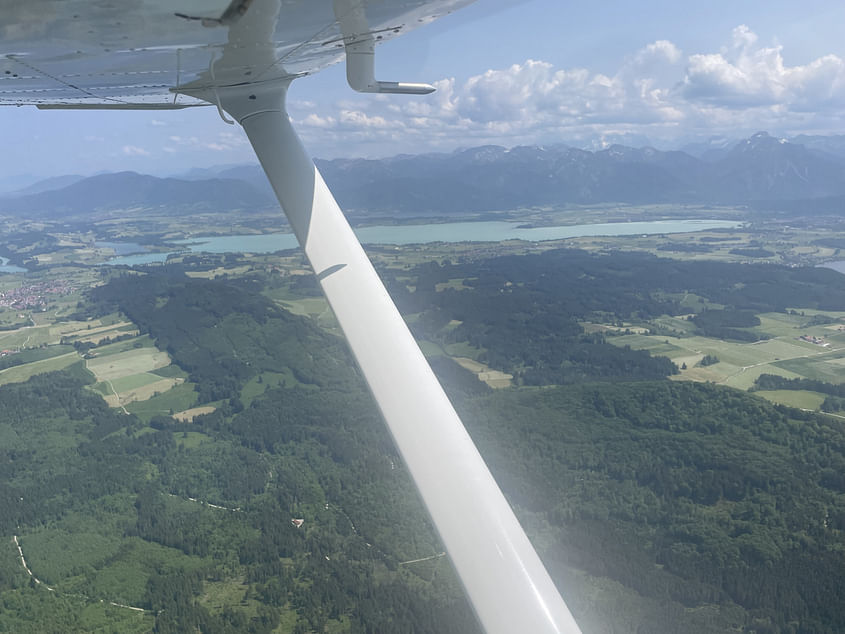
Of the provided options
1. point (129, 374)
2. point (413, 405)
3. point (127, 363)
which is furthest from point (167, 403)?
point (413, 405)

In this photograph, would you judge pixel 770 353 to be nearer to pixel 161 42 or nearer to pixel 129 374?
pixel 129 374

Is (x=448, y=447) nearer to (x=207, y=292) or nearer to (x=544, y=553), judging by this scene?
(x=544, y=553)

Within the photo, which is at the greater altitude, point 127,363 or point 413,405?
point 413,405

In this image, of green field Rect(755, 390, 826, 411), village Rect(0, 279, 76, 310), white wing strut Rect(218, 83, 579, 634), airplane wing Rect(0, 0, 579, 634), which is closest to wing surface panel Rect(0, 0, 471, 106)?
airplane wing Rect(0, 0, 579, 634)

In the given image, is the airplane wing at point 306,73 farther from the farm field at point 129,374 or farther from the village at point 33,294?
the village at point 33,294

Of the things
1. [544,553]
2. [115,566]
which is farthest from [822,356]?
[115,566]

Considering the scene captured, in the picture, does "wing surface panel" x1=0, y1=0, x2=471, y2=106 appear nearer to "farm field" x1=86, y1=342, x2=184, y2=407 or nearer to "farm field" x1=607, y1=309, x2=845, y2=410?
"farm field" x1=607, y1=309, x2=845, y2=410

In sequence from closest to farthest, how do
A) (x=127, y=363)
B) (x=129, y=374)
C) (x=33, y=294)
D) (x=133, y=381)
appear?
(x=133, y=381), (x=129, y=374), (x=127, y=363), (x=33, y=294)
